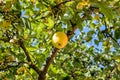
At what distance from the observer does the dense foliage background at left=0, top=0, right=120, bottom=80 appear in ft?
11.1

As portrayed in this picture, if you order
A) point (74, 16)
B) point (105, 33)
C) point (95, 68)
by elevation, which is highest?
point (74, 16)

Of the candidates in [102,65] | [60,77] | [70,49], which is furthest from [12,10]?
[102,65]

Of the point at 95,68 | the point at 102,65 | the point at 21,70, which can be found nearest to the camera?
the point at 21,70

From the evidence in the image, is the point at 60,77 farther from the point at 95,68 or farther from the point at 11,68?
the point at 95,68

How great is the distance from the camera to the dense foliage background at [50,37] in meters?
3.39

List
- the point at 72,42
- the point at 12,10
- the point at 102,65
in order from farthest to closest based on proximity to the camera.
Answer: the point at 102,65
the point at 72,42
the point at 12,10

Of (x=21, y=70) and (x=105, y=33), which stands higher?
(x=105, y=33)

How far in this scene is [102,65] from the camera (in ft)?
25.2

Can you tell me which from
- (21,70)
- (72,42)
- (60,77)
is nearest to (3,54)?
(21,70)

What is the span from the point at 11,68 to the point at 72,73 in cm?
174

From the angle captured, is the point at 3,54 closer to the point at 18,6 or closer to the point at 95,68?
the point at 18,6

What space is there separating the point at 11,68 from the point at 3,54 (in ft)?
1.16

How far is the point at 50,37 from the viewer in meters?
4.27

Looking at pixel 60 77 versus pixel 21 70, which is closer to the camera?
pixel 21 70
